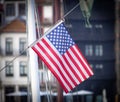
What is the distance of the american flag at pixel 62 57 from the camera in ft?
32.6

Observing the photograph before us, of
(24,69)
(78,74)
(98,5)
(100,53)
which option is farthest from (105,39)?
(78,74)

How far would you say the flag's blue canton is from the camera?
33.4ft

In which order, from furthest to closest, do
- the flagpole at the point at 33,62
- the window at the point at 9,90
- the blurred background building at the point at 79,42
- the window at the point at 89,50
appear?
the window at the point at 89,50
the blurred background building at the point at 79,42
the window at the point at 9,90
the flagpole at the point at 33,62

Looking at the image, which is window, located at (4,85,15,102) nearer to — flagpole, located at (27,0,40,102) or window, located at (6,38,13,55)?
window, located at (6,38,13,55)

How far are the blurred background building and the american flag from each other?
29.3 metres

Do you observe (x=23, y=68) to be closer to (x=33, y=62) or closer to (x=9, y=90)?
(x=9, y=90)

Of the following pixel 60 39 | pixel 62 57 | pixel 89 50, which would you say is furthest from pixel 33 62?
pixel 89 50

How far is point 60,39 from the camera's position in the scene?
10.3m

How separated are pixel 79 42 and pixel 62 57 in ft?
99.5

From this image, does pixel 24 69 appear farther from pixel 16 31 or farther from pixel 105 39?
pixel 105 39

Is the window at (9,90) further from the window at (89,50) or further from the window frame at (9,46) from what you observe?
the window at (89,50)

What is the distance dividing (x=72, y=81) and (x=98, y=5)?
1267 inches

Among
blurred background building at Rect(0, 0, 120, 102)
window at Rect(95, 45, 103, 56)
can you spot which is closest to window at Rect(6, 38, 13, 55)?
blurred background building at Rect(0, 0, 120, 102)

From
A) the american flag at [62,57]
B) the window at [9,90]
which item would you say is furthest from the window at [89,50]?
the american flag at [62,57]
